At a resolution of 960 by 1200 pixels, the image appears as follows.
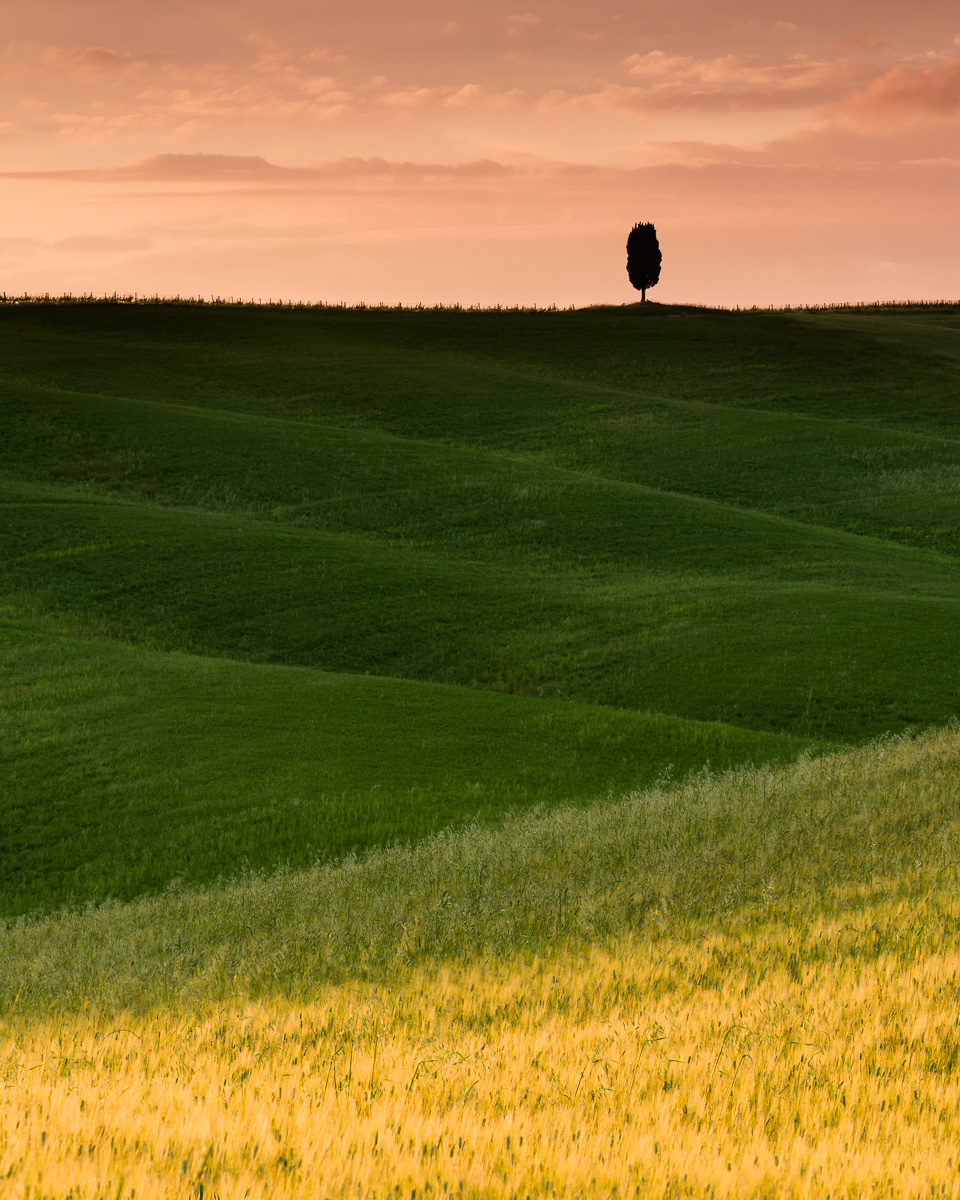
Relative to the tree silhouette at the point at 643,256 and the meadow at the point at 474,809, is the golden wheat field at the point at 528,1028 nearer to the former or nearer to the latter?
the meadow at the point at 474,809

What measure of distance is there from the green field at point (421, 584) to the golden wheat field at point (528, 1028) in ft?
17.4

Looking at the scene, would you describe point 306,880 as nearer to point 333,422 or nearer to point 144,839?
point 144,839

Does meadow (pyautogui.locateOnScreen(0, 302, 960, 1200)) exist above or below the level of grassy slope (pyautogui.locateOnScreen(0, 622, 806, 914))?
above

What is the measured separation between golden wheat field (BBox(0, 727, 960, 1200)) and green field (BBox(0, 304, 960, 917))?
5.32 meters

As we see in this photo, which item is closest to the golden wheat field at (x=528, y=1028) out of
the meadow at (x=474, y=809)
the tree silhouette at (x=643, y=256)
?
the meadow at (x=474, y=809)

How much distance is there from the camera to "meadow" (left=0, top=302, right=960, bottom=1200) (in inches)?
219

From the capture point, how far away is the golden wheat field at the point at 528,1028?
5.12m

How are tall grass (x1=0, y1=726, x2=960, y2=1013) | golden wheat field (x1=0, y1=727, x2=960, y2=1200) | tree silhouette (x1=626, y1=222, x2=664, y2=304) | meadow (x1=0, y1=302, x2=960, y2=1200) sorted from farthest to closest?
tree silhouette (x1=626, y1=222, x2=664, y2=304)
tall grass (x1=0, y1=726, x2=960, y2=1013)
meadow (x1=0, y1=302, x2=960, y2=1200)
golden wheat field (x1=0, y1=727, x2=960, y2=1200)

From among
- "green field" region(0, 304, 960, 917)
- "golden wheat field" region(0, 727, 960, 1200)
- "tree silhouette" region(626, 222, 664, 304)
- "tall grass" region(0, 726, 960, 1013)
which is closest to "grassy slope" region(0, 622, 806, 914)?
"green field" region(0, 304, 960, 917)

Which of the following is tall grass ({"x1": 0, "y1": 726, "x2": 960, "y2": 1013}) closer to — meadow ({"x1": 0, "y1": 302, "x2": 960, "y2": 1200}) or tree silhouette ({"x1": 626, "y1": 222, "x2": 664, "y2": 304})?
meadow ({"x1": 0, "y1": 302, "x2": 960, "y2": 1200})

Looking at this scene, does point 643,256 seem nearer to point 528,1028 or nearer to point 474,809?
point 474,809

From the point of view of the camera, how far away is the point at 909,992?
24.1 ft

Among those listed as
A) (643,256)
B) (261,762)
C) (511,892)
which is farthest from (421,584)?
(643,256)

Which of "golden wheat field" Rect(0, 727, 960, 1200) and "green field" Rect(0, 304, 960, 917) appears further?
"green field" Rect(0, 304, 960, 917)
